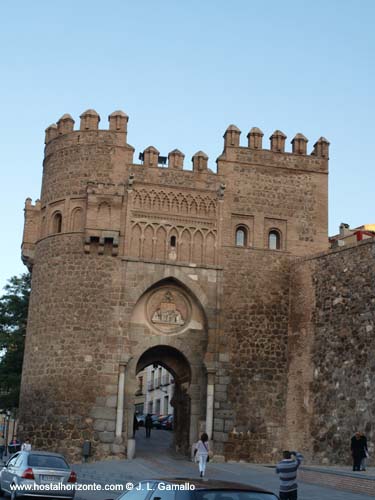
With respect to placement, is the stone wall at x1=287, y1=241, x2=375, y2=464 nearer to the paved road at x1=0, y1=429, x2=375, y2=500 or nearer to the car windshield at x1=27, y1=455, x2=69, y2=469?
the paved road at x1=0, y1=429, x2=375, y2=500

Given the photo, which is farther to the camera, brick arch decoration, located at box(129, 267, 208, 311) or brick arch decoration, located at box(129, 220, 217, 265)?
brick arch decoration, located at box(129, 220, 217, 265)

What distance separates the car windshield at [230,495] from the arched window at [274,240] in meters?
18.4

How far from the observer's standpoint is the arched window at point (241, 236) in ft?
81.3

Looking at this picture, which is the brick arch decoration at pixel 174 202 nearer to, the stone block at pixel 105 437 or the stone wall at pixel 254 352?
the stone wall at pixel 254 352

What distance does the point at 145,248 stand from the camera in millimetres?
23672

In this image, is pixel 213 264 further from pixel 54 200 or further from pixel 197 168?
pixel 54 200

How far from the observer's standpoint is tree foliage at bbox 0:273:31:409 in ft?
96.2

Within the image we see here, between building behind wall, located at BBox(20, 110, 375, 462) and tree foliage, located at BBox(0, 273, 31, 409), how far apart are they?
5.75 meters

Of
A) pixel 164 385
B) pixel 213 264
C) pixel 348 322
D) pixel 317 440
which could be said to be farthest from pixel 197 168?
pixel 164 385

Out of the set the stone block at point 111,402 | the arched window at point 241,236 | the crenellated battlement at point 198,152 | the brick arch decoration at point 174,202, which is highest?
the crenellated battlement at point 198,152

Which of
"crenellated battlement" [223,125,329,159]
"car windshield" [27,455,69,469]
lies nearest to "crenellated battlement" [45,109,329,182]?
"crenellated battlement" [223,125,329,159]

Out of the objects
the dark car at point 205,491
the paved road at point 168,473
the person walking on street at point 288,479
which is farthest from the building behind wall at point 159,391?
the dark car at point 205,491

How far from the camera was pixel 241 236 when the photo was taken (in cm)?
2486

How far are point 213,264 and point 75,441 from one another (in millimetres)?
6470
